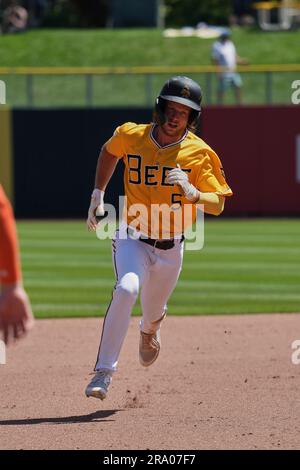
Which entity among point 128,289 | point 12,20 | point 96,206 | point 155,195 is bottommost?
point 12,20

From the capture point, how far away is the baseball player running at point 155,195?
22.6 feet

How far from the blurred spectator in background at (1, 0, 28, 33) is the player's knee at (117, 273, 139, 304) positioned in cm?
3153

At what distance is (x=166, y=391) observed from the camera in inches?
299

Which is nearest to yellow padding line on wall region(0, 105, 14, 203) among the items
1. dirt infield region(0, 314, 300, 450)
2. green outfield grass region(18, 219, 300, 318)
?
green outfield grass region(18, 219, 300, 318)

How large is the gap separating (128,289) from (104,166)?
3.28 feet

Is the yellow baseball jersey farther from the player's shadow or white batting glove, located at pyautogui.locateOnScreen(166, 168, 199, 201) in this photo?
the player's shadow

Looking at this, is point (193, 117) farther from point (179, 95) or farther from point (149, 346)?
point (149, 346)

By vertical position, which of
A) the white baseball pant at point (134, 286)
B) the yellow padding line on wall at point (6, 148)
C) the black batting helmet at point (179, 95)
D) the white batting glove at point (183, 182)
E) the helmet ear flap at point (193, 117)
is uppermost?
the black batting helmet at point (179, 95)

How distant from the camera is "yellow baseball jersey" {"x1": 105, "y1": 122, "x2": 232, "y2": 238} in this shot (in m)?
7.08

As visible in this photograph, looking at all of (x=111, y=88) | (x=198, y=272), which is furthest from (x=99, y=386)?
(x=111, y=88)

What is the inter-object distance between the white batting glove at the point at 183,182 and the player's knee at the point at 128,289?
1.96 feet

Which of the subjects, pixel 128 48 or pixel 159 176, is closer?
pixel 159 176

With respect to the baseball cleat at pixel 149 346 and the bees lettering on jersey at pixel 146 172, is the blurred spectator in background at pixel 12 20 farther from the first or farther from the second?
the bees lettering on jersey at pixel 146 172

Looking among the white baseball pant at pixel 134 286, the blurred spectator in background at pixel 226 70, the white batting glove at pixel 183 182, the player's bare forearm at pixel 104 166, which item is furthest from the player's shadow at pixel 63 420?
the blurred spectator in background at pixel 226 70
